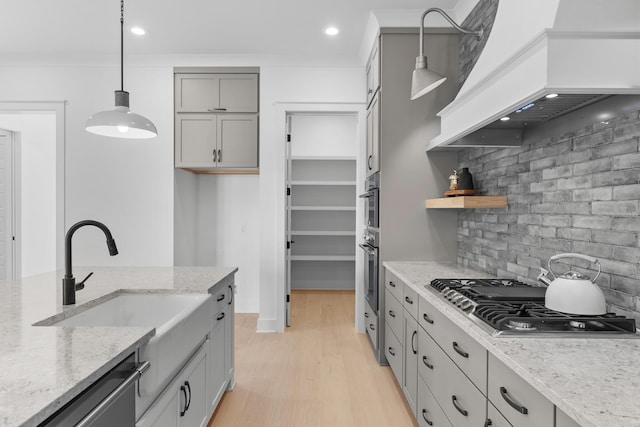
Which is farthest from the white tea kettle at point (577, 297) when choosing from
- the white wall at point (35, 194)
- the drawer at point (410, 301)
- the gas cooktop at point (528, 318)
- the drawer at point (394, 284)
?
the white wall at point (35, 194)

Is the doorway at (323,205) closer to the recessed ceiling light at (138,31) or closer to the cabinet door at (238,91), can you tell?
the cabinet door at (238,91)

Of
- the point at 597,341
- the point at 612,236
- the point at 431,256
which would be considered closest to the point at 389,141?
the point at 431,256

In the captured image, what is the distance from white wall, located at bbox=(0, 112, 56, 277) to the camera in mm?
4773

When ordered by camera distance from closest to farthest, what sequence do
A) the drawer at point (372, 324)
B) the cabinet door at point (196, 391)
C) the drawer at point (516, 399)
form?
the drawer at point (516, 399) → the cabinet door at point (196, 391) → the drawer at point (372, 324)

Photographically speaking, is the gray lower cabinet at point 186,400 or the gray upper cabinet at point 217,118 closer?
the gray lower cabinet at point 186,400

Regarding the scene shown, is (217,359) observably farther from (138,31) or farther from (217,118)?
(138,31)

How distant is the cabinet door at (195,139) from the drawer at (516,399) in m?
3.35

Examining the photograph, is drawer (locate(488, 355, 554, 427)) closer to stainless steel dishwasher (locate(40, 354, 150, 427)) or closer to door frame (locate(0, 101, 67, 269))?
stainless steel dishwasher (locate(40, 354, 150, 427))

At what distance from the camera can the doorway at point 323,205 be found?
5.55 m

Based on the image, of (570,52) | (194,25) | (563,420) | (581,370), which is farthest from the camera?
(194,25)

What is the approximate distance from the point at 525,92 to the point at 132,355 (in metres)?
1.61

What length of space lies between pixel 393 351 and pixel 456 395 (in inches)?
47.5

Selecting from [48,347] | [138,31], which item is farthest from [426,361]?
[138,31]

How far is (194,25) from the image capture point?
3270mm
